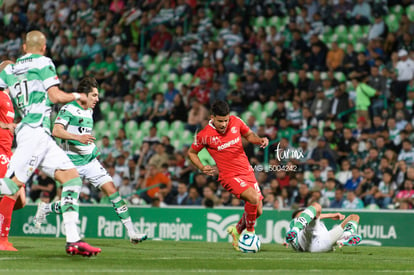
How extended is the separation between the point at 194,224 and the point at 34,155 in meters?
10.2

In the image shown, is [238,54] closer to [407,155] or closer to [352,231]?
[407,155]

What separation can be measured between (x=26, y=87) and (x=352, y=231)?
5.50 m

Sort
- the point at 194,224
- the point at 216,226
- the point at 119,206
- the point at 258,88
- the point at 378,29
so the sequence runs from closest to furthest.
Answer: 1. the point at 119,206
2. the point at 216,226
3. the point at 194,224
4. the point at 378,29
5. the point at 258,88

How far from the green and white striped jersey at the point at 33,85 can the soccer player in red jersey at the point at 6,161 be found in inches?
38.9

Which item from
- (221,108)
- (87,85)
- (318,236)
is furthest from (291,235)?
(87,85)

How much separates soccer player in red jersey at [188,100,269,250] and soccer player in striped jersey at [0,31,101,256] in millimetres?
3167

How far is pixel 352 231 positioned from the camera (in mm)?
12438

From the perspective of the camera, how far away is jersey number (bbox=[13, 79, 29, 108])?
9531 mm

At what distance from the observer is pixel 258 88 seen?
22.7 meters

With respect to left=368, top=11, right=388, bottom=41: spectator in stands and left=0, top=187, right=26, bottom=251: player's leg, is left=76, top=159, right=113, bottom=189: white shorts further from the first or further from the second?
left=368, top=11, right=388, bottom=41: spectator in stands

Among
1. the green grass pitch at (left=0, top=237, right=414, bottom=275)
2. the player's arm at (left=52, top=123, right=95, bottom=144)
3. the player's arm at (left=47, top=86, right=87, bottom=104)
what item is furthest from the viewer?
the player's arm at (left=52, top=123, right=95, bottom=144)

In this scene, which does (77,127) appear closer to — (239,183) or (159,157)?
(239,183)

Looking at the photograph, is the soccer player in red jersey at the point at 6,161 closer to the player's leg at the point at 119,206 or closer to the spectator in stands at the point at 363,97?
the player's leg at the point at 119,206

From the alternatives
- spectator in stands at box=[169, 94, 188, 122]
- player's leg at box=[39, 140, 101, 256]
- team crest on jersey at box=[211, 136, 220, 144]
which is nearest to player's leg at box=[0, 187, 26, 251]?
player's leg at box=[39, 140, 101, 256]
